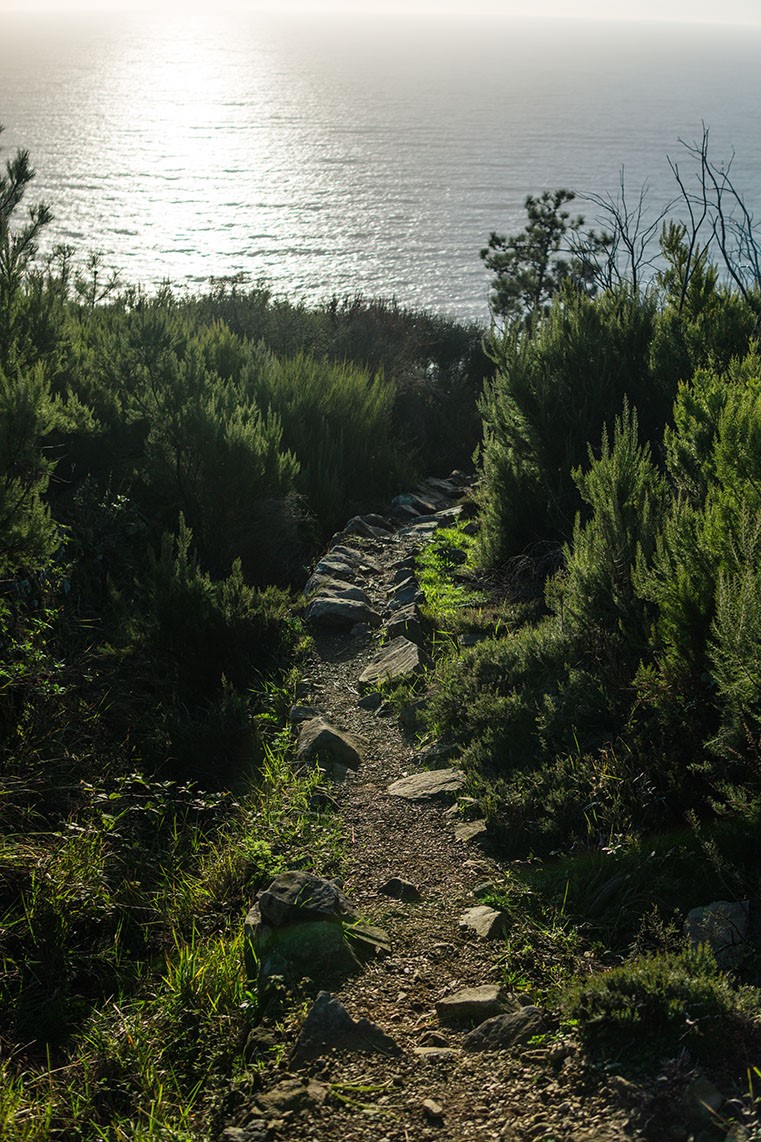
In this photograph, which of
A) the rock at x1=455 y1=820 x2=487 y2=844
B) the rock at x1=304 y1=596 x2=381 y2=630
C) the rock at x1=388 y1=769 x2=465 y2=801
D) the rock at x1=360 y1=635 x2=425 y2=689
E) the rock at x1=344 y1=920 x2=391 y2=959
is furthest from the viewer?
the rock at x1=304 y1=596 x2=381 y2=630

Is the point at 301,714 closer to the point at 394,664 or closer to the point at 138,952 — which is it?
the point at 394,664

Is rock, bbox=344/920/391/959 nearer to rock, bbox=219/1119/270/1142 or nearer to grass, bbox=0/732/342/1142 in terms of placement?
grass, bbox=0/732/342/1142

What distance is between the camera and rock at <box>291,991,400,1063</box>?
2.83m

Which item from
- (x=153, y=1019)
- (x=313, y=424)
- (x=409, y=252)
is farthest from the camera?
(x=409, y=252)

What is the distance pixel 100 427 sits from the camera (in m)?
7.91

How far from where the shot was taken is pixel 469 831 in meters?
4.14

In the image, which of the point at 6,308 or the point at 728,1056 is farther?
the point at 6,308

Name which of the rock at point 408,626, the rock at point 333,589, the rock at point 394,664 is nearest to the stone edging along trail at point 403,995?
the rock at point 394,664

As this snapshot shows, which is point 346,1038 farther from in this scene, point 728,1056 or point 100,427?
point 100,427

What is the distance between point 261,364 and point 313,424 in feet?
3.54

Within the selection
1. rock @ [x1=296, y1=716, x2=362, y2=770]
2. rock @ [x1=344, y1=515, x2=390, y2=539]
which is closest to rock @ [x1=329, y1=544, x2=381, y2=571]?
rock @ [x1=344, y1=515, x2=390, y2=539]

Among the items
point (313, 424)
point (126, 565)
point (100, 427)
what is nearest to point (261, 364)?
point (313, 424)

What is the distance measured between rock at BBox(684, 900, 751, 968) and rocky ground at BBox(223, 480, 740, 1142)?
1.98 ft

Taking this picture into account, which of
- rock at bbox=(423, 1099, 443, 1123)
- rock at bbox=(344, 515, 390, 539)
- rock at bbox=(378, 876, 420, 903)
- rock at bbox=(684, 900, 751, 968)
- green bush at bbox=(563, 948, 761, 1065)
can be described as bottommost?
rock at bbox=(344, 515, 390, 539)
